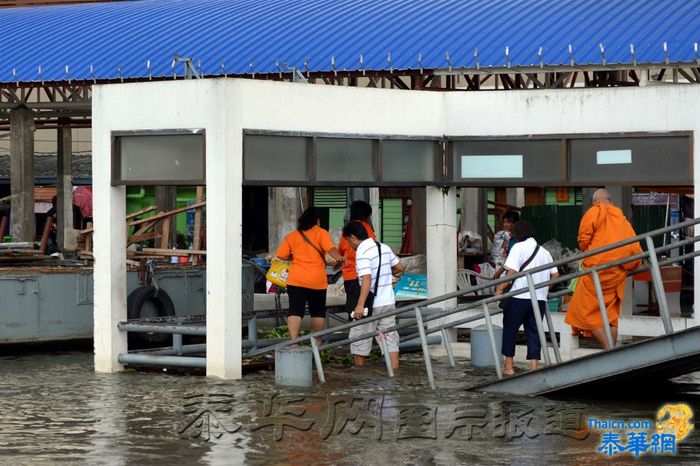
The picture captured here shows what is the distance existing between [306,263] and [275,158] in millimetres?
1448

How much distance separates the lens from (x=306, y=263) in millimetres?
15852

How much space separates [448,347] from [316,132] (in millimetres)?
2713

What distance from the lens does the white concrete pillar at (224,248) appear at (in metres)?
14.4

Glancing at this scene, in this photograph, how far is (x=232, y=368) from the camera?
14648 millimetres

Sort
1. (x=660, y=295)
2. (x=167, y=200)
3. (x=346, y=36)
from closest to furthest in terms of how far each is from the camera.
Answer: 1. (x=660, y=295)
2. (x=346, y=36)
3. (x=167, y=200)

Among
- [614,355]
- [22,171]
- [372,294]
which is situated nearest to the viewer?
[614,355]

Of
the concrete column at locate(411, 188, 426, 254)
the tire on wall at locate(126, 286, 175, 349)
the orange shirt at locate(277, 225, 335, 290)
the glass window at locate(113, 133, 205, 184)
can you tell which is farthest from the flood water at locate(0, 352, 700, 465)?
the concrete column at locate(411, 188, 426, 254)

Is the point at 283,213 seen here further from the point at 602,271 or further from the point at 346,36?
the point at 602,271

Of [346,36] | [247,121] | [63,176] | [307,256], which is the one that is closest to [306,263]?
[307,256]

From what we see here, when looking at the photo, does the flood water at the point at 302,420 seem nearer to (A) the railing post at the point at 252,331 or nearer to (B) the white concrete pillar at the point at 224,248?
(B) the white concrete pillar at the point at 224,248

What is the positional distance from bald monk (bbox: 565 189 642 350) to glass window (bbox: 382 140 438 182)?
260 cm

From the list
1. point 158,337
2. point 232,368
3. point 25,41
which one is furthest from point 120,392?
point 25,41

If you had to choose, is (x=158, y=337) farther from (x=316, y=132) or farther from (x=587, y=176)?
(x=587, y=176)

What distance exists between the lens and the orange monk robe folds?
14.1 m
